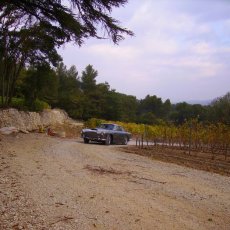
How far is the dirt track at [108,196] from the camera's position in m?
6.82

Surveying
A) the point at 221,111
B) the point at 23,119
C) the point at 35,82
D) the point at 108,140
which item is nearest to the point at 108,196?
the point at 108,140

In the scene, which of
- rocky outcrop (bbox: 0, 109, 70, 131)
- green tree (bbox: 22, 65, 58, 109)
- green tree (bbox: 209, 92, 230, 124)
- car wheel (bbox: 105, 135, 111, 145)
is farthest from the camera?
green tree (bbox: 209, 92, 230, 124)

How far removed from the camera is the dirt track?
682 centimetres

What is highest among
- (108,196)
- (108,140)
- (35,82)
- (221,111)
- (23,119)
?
(35,82)

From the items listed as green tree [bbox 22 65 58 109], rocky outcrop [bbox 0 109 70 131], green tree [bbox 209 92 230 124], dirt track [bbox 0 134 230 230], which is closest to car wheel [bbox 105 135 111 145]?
rocky outcrop [bbox 0 109 70 131]

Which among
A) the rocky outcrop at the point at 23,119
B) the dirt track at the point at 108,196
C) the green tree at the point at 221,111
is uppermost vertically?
the green tree at the point at 221,111

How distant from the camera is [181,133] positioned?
83.4 ft

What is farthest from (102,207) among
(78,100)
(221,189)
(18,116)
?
(78,100)

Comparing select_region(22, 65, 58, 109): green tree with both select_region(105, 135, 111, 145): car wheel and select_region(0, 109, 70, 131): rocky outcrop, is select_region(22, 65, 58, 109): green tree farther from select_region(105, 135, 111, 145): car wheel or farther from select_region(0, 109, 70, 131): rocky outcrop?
select_region(105, 135, 111, 145): car wheel

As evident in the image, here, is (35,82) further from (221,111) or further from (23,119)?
(221,111)

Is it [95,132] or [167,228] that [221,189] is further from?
[95,132]

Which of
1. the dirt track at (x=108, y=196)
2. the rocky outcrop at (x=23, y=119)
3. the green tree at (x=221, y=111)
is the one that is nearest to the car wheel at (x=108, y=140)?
the rocky outcrop at (x=23, y=119)

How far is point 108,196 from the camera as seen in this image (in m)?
8.61

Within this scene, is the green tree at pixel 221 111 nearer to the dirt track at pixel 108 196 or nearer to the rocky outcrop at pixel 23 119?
the rocky outcrop at pixel 23 119
